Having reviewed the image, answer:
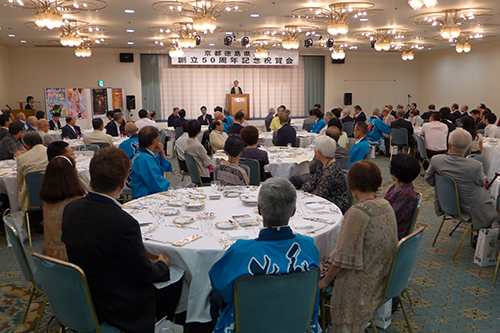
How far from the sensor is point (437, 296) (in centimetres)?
381

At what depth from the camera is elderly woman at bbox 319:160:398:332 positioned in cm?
247

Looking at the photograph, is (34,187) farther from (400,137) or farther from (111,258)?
(400,137)

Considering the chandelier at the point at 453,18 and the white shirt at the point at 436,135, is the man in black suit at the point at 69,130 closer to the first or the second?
the white shirt at the point at 436,135

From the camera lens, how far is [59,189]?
3.04 meters

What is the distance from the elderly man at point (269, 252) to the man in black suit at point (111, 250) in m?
0.43

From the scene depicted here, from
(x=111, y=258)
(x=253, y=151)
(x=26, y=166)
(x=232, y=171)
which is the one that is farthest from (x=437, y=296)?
(x=26, y=166)

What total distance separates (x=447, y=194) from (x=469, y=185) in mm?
233

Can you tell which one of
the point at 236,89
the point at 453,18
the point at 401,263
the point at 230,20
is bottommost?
the point at 401,263

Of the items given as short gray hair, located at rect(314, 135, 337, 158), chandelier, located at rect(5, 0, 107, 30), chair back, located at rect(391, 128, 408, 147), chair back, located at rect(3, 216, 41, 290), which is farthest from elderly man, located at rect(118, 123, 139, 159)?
chair back, located at rect(391, 128, 408, 147)

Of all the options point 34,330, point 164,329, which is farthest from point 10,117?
point 164,329

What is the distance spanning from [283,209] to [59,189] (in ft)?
6.00

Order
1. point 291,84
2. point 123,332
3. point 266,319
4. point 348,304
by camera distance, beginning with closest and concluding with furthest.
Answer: point 266,319, point 123,332, point 348,304, point 291,84

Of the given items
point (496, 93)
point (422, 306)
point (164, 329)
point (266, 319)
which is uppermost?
point (496, 93)

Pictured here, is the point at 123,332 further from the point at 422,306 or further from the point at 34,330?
the point at 422,306
